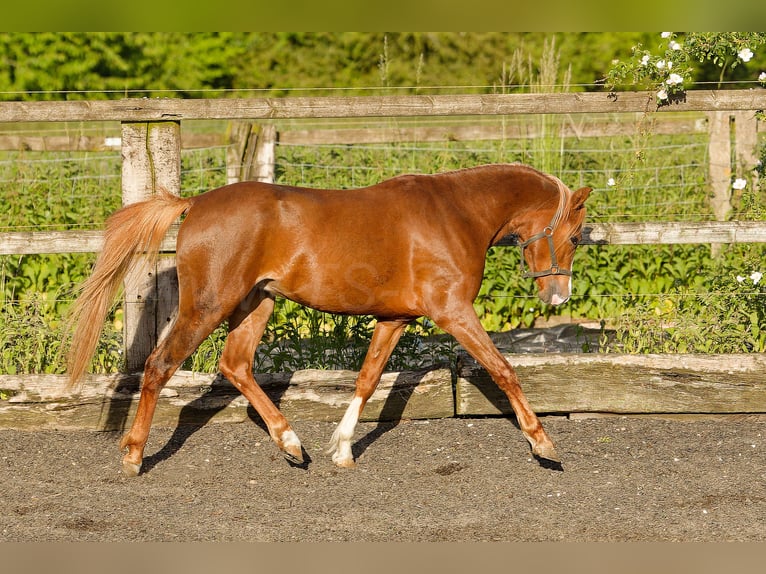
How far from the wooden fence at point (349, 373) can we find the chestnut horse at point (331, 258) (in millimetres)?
551

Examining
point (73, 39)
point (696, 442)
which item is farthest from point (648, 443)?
point (73, 39)

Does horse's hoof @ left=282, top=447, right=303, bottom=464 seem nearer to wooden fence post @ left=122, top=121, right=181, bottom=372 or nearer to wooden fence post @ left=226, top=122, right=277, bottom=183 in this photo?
wooden fence post @ left=122, top=121, right=181, bottom=372

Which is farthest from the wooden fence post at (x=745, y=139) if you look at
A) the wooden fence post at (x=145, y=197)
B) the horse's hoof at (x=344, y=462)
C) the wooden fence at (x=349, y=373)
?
the wooden fence post at (x=145, y=197)

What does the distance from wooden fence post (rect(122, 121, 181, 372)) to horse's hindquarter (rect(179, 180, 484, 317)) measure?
88cm

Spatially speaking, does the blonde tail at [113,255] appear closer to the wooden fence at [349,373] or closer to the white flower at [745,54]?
the wooden fence at [349,373]

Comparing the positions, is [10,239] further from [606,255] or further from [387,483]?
[606,255]

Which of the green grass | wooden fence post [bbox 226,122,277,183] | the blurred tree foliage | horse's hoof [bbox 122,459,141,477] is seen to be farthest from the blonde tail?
the blurred tree foliage

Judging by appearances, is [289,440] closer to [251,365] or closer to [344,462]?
[344,462]

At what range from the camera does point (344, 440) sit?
5.40m

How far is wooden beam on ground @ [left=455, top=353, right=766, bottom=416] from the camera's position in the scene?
19.7ft

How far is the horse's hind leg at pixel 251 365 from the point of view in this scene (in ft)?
17.1

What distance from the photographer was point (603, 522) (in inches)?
175

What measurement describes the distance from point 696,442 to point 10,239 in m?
4.30

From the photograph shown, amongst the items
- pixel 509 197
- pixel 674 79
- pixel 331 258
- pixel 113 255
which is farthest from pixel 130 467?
pixel 674 79
